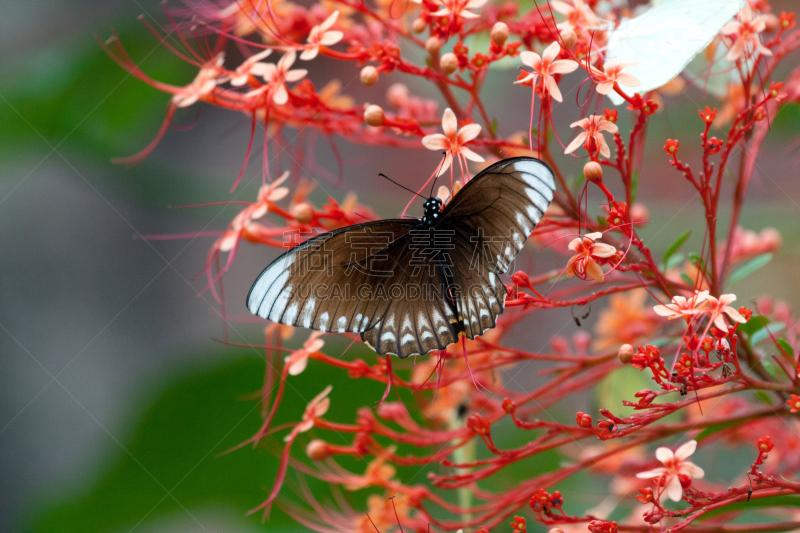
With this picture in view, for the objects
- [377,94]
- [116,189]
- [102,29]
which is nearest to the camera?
[102,29]

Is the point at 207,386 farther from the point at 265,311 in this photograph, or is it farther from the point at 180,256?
the point at 180,256

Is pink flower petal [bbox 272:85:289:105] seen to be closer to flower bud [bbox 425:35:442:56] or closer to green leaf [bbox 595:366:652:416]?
flower bud [bbox 425:35:442:56]

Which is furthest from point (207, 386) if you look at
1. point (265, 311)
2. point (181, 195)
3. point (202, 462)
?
point (265, 311)

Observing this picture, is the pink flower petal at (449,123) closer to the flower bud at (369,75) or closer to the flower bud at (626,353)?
the flower bud at (369,75)

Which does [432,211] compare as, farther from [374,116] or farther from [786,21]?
[786,21]

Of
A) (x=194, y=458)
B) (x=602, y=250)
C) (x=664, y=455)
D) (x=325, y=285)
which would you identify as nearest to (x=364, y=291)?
(x=325, y=285)

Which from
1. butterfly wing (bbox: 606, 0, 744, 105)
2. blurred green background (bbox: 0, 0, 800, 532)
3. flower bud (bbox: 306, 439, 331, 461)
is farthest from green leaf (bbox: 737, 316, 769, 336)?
flower bud (bbox: 306, 439, 331, 461)
